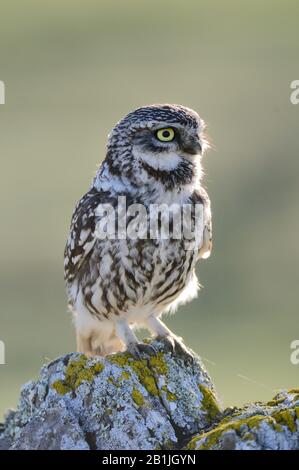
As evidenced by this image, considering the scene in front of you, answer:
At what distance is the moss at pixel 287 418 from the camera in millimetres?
8172

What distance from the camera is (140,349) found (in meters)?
9.88

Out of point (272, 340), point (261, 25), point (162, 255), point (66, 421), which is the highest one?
point (261, 25)

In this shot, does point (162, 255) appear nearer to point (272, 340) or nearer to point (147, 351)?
point (147, 351)

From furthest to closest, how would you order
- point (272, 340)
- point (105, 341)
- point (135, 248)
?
point (272, 340), point (105, 341), point (135, 248)

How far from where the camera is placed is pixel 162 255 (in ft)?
32.6

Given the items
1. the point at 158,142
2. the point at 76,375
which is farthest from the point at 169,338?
the point at 158,142

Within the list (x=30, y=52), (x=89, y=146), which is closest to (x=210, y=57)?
(x=30, y=52)

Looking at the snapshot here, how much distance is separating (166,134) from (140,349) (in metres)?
1.74

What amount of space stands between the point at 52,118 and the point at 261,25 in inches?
564

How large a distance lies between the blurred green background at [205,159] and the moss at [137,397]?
4596 millimetres

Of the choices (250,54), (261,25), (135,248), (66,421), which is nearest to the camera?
(66,421)

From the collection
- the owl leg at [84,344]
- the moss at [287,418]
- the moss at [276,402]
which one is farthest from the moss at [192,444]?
the owl leg at [84,344]

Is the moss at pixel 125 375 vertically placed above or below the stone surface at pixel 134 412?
above

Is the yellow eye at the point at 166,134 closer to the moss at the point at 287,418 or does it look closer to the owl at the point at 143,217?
the owl at the point at 143,217
